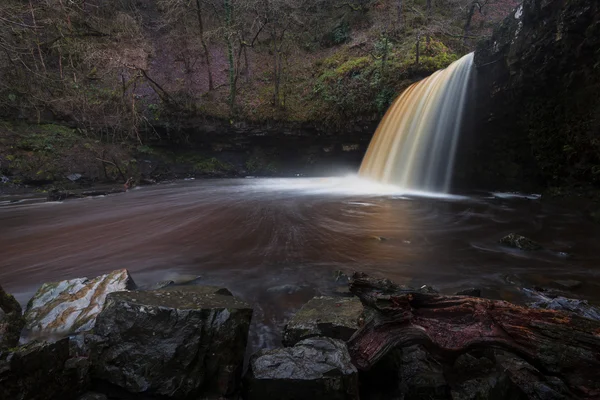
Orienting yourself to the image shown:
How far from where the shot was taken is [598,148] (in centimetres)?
681

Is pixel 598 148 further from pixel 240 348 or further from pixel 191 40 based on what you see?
pixel 191 40

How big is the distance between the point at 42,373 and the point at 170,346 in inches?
26.8

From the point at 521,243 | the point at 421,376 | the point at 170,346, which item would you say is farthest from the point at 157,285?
the point at 521,243

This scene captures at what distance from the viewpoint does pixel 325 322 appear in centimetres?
261

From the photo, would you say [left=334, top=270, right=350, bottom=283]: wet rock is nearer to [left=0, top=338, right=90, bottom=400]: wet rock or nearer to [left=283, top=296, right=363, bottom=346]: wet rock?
[left=283, top=296, right=363, bottom=346]: wet rock

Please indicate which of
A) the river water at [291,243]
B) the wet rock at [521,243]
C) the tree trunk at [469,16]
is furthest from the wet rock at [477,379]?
the tree trunk at [469,16]

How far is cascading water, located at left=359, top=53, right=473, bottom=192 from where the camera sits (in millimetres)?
9945

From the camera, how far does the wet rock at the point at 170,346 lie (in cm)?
200

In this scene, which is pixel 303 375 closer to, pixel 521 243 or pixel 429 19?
pixel 521 243

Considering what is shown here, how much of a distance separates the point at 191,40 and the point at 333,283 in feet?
60.3

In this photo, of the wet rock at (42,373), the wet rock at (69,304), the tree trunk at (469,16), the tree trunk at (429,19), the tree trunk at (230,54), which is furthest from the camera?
the tree trunk at (469,16)

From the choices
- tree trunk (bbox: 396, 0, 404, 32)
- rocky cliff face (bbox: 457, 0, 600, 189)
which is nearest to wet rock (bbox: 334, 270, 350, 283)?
rocky cliff face (bbox: 457, 0, 600, 189)

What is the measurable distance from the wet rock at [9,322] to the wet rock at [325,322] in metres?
2.04

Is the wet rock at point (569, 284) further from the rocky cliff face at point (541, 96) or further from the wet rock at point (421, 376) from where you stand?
the rocky cliff face at point (541, 96)
